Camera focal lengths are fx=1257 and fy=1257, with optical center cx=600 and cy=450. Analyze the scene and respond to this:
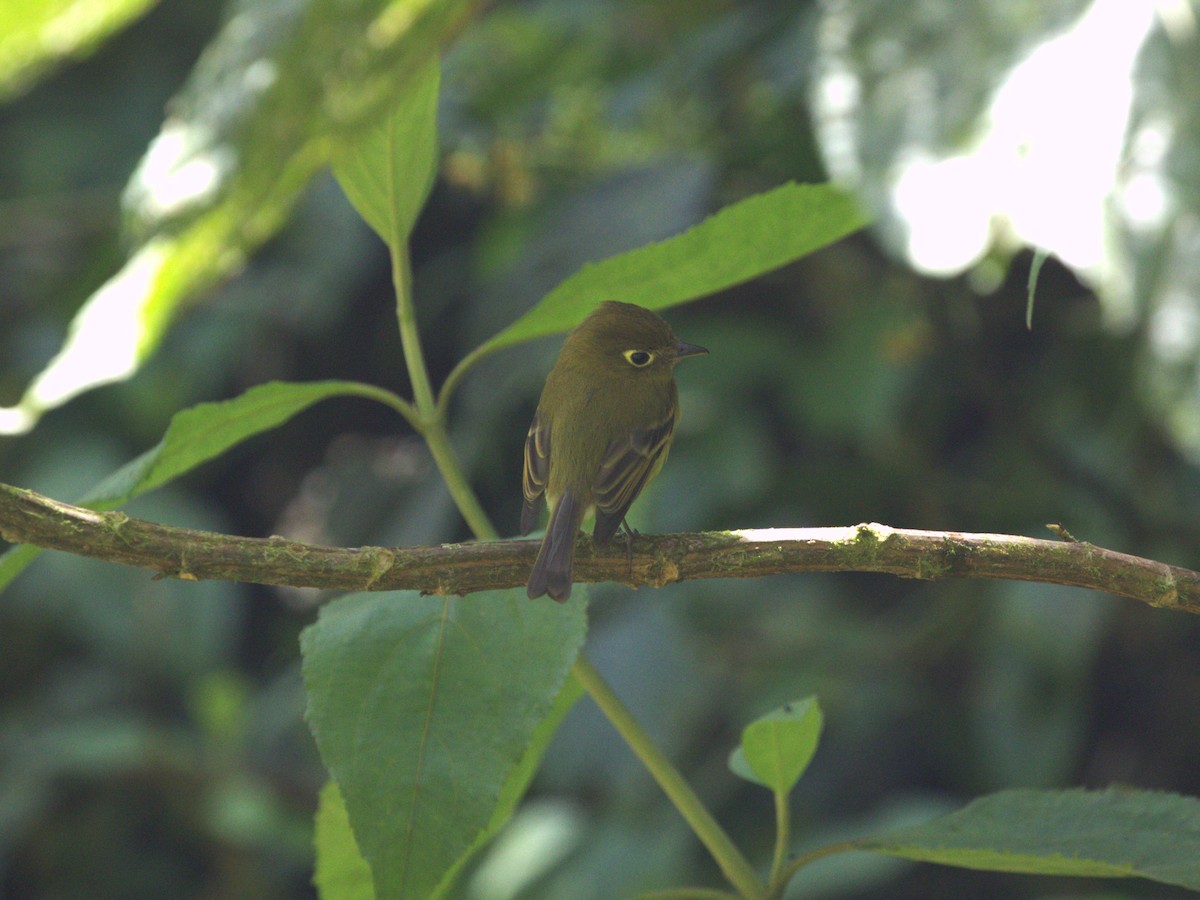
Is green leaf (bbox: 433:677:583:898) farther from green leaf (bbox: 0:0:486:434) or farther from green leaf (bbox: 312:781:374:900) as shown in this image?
green leaf (bbox: 0:0:486:434)

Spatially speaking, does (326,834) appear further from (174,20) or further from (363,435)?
(174,20)

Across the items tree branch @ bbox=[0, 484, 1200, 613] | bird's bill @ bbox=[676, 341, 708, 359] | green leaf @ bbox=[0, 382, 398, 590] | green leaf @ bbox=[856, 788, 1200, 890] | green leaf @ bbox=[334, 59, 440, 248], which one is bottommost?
green leaf @ bbox=[856, 788, 1200, 890]

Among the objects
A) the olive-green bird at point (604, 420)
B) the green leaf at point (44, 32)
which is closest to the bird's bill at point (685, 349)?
the olive-green bird at point (604, 420)

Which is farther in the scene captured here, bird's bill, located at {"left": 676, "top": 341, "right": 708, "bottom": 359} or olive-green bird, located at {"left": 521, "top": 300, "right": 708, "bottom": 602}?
bird's bill, located at {"left": 676, "top": 341, "right": 708, "bottom": 359}

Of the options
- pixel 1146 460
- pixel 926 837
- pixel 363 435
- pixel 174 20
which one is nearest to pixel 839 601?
pixel 1146 460

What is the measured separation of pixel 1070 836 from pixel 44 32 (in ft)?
4.87

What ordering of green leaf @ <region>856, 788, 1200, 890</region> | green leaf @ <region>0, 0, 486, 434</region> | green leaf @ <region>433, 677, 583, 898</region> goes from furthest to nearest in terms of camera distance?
green leaf @ <region>433, 677, 583, 898</region> < green leaf @ <region>856, 788, 1200, 890</region> < green leaf @ <region>0, 0, 486, 434</region>

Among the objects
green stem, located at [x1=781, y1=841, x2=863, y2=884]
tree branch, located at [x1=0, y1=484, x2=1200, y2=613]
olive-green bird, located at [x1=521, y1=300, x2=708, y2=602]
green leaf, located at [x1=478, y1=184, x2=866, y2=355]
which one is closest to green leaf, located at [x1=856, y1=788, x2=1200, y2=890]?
green stem, located at [x1=781, y1=841, x2=863, y2=884]

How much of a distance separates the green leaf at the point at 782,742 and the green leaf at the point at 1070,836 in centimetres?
13

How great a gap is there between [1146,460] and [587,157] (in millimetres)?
2056

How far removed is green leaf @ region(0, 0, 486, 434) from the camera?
0.97 m

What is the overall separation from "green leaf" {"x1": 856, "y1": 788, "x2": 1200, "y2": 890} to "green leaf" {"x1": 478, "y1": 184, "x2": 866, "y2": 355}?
76cm

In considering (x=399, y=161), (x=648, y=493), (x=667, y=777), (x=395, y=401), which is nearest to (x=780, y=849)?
(x=667, y=777)

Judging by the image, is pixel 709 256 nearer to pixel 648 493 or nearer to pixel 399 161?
pixel 399 161
